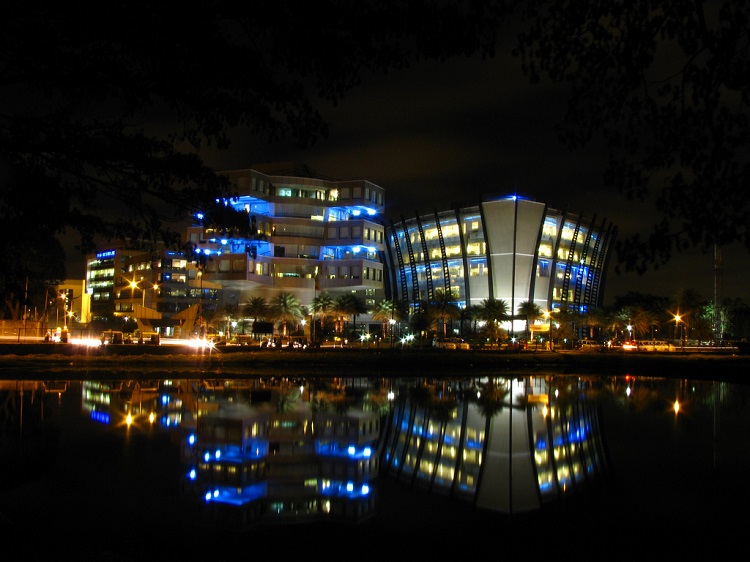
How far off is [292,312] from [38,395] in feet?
231

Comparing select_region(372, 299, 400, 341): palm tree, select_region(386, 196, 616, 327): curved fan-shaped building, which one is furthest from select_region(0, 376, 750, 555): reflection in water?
select_region(386, 196, 616, 327): curved fan-shaped building

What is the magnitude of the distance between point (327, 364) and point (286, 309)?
5031 centimetres

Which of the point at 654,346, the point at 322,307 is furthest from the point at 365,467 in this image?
the point at 322,307

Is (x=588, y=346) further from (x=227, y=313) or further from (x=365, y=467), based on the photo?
(x=365, y=467)

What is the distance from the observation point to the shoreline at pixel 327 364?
41.2m

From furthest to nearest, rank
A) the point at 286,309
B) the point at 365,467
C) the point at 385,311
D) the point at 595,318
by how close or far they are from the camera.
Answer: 1. the point at 595,318
2. the point at 385,311
3. the point at 286,309
4. the point at 365,467

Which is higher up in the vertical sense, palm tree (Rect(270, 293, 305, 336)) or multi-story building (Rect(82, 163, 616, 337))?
multi-story building (Rect(82, 163, 616, 337))

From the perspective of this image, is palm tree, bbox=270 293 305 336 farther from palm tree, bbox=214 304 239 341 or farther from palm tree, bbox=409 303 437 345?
palm tree, bbox=409 303 437 345

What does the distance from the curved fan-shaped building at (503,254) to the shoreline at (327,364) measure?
6998 cm

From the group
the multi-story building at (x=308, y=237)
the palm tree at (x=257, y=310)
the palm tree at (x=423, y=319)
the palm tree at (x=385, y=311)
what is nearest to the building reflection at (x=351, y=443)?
the palm tree at (x=257, y=310)

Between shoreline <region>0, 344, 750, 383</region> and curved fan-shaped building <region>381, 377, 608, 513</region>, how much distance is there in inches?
672

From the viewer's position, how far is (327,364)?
47.3 meters

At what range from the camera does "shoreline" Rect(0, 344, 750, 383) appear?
41.2 metres

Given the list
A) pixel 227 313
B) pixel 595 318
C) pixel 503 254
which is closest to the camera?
pixel 227 313
